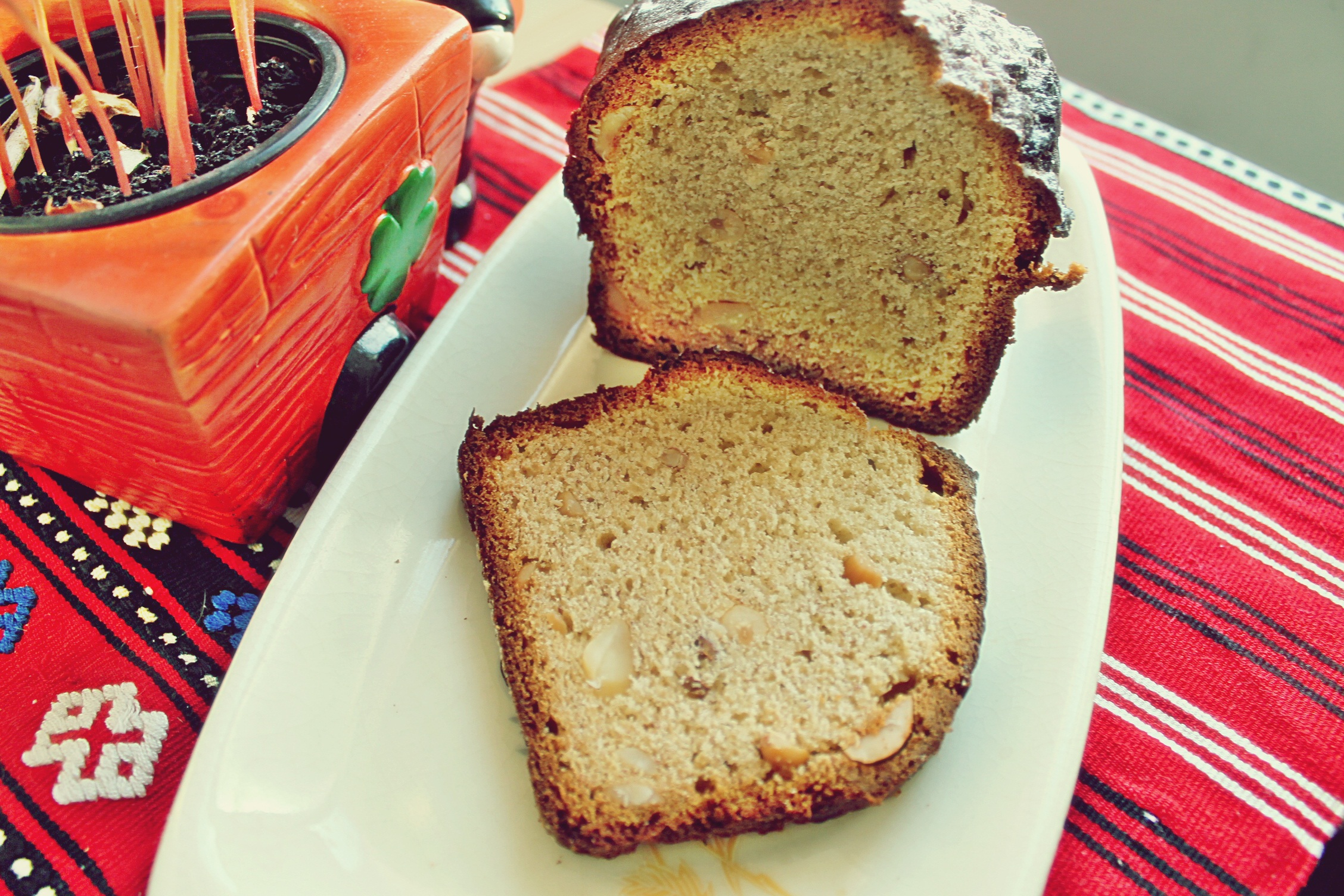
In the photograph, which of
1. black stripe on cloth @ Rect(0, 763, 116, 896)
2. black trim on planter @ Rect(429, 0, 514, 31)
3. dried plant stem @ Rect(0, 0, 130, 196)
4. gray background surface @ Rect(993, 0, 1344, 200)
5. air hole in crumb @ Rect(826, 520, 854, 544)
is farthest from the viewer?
gray background surface @ Rect(993, 0, 1344, 200)

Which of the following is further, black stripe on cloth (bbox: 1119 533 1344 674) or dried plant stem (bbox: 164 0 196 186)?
black stripe on cloth (bbox: 1119 533 1344 674)

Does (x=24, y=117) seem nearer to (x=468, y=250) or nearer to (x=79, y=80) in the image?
(x=79, y=80)

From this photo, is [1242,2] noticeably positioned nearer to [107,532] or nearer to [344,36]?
[344,36]

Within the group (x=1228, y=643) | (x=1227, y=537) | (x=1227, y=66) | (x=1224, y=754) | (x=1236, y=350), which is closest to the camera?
(x=1224, y=754)

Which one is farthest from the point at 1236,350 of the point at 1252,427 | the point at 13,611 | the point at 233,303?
the point at 13,611

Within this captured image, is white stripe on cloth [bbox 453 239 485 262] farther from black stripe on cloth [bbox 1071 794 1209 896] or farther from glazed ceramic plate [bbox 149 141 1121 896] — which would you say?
black stripe on cloth [bbox 1071 794 1209 896]

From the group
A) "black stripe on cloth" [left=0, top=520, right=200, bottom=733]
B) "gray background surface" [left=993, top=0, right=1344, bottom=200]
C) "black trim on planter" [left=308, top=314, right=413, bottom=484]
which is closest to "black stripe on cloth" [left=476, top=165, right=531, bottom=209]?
"black trim on planter" [left=308, top=314, right=413, bottom=484]
